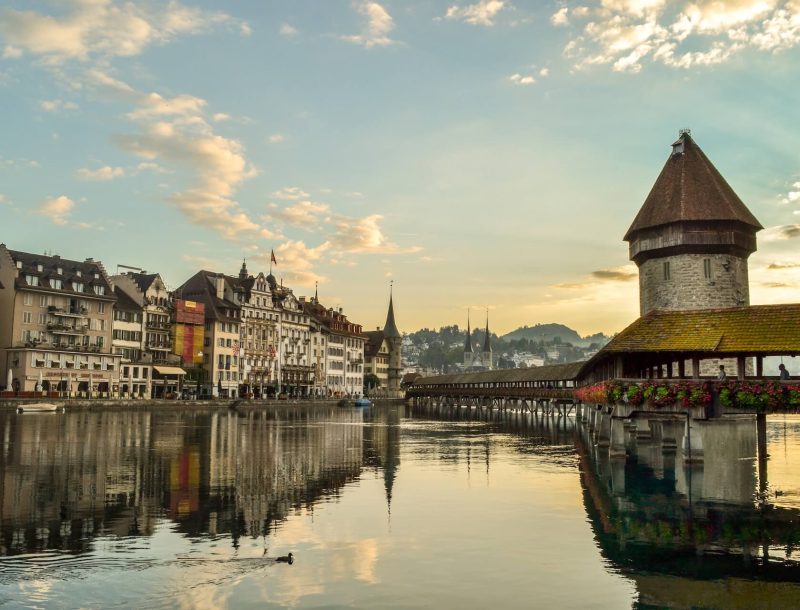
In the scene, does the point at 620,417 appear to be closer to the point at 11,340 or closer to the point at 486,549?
the point at 486,549

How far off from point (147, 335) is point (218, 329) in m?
15.1

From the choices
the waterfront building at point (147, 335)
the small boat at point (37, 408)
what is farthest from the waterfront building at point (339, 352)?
the small boat at point (37, 408)

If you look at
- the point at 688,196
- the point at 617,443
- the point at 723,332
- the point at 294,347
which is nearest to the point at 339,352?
the point at 294,347

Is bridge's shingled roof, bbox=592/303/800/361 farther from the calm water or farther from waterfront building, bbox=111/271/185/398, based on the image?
waterfront building, bbox=111/271/185/398

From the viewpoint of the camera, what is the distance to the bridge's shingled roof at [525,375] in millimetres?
97000

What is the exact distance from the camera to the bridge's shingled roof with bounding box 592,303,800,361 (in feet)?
105

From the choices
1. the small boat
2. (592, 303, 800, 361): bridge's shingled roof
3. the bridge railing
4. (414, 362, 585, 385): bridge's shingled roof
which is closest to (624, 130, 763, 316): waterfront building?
(414, 362, 585, 385): bridge's shingled roof

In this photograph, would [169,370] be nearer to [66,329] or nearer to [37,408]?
[66,329]

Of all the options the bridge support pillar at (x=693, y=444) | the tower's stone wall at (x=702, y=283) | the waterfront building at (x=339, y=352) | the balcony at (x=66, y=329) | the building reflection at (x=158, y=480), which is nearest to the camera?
the building reflection at (x=158, y=480)

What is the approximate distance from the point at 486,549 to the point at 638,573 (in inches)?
151

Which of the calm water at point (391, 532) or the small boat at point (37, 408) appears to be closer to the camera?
the calm water at point (391, 532)

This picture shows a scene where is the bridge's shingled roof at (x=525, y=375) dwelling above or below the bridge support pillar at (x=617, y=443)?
above

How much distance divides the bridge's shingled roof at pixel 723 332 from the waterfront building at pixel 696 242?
74.8 feet

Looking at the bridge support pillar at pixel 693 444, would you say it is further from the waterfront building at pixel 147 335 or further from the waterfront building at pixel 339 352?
the waterfront building at pixel 339 352
